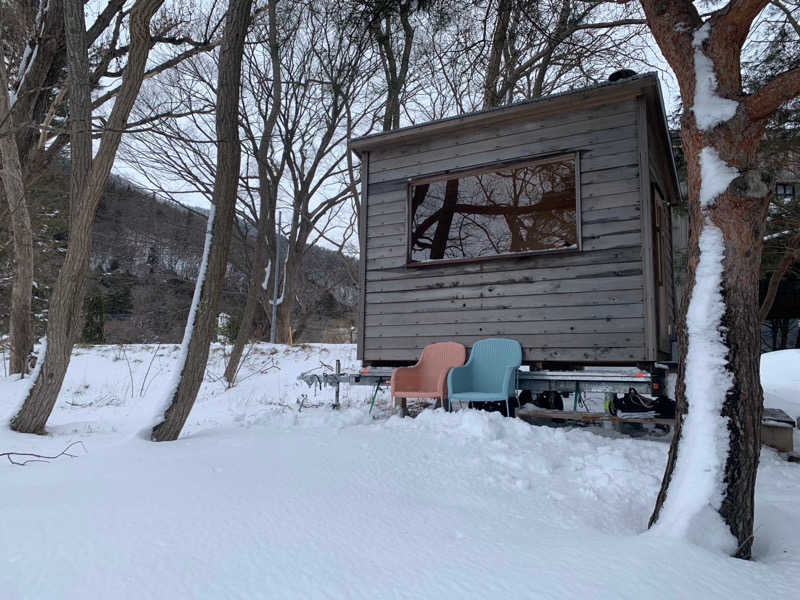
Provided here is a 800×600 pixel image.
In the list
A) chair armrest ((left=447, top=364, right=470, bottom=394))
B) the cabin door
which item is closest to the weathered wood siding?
the cabin door

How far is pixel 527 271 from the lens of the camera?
5.27m

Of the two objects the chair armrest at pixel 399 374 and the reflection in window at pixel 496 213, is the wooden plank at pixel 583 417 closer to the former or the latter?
the chair armrest at pixel 399 374

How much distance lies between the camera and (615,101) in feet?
16.4

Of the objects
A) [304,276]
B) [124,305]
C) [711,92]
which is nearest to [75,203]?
[711,92]

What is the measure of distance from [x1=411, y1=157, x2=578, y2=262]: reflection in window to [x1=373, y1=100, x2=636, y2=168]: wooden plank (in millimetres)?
342

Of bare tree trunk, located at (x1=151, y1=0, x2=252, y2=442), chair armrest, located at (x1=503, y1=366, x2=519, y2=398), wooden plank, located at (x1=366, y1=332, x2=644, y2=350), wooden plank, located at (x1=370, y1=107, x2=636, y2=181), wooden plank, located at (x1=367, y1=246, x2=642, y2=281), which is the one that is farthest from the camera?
wooden plank, located at (x1=370, y1=107, x2=636, y2=181)

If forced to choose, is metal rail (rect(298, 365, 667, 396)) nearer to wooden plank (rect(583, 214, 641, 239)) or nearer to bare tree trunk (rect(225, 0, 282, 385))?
wooden plank (rect(583, 214, 641, 239))

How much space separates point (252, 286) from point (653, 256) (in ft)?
22.2

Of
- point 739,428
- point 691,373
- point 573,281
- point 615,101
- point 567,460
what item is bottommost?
point 567,460

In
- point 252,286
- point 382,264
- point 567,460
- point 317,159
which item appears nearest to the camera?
point 567,460

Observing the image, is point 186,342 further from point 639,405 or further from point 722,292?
point 639,405

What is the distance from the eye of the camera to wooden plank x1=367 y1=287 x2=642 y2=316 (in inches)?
190

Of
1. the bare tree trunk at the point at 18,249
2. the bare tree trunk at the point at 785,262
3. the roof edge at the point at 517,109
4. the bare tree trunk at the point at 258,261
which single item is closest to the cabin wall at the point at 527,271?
the roof edge at the point at 517,109

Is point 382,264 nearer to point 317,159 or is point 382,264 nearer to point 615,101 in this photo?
point 615,101
